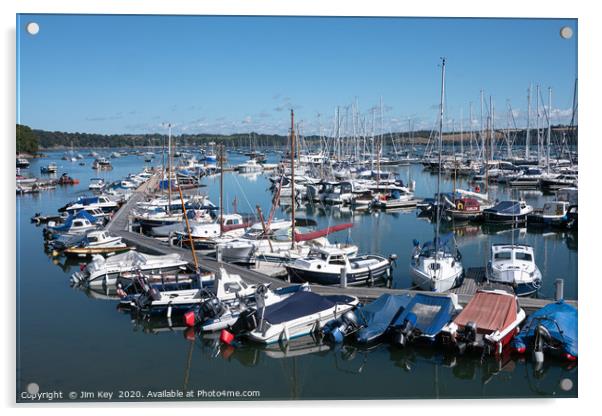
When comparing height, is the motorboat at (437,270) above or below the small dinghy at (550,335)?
above

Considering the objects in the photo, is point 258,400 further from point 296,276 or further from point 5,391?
point 296,276

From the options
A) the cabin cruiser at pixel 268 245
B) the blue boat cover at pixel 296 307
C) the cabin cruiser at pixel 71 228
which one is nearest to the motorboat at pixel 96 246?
the cabin cruiser at pixel 71 228

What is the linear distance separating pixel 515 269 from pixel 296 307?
293 inches

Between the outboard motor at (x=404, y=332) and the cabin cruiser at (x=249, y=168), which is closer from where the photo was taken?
the outboard motor at (x=404, y=332)

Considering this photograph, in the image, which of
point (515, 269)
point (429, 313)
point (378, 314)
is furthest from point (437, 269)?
point (378, 314)

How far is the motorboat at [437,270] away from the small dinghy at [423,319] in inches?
Result: 112

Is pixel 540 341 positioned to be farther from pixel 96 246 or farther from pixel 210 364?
pixel 96 246

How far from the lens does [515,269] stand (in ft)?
61.6

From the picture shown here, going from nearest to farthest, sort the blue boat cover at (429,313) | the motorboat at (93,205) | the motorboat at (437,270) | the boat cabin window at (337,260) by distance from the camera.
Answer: the blue boat cover at (429,313)
the motorboat at (437,270)
the boat cabin window at (337,260)
the motorboat at (93,205)

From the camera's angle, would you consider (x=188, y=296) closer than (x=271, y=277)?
Yes

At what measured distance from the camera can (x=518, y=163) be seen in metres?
67.4

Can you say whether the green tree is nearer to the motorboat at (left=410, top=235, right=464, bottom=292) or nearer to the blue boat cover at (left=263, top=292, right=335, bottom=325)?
the blue boat cover at (left=263, top=292, right=335, bottom=325)

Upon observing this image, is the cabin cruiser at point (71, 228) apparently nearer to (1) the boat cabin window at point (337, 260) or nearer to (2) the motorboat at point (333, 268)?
(2) the motorboat at point (333, 268)

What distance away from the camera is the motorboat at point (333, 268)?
19656mm
